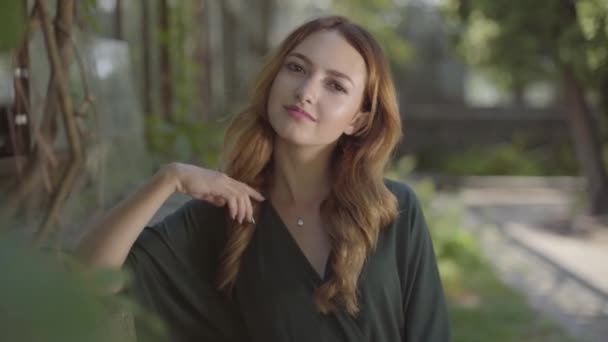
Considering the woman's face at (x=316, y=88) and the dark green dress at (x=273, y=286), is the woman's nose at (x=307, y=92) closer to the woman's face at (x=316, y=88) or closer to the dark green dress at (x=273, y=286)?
the woman's face at (x=316, y=88)

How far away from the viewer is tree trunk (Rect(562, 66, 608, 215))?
838 centimetres

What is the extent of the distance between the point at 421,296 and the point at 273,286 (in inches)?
13.5

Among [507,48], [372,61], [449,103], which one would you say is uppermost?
[372,61]

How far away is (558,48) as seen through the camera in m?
7.54

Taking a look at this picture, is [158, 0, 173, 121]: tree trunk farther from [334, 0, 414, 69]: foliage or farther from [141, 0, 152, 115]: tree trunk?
[334, 0, 414, 69]: foliage

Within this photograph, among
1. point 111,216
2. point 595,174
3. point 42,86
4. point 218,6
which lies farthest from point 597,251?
point 111,216

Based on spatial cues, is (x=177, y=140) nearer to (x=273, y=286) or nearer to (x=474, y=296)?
(x=273, y=286)

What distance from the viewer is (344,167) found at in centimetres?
187

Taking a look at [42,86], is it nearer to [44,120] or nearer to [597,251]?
[44,120]

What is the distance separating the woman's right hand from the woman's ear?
296 millimetres

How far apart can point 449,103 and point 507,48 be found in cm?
908

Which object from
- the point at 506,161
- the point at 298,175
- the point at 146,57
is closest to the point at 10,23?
the point at 298,175

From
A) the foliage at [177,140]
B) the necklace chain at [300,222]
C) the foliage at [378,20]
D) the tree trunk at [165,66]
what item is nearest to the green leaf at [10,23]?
the necklace chain at [300,222]

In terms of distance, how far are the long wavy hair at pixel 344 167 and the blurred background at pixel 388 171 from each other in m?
0.37
